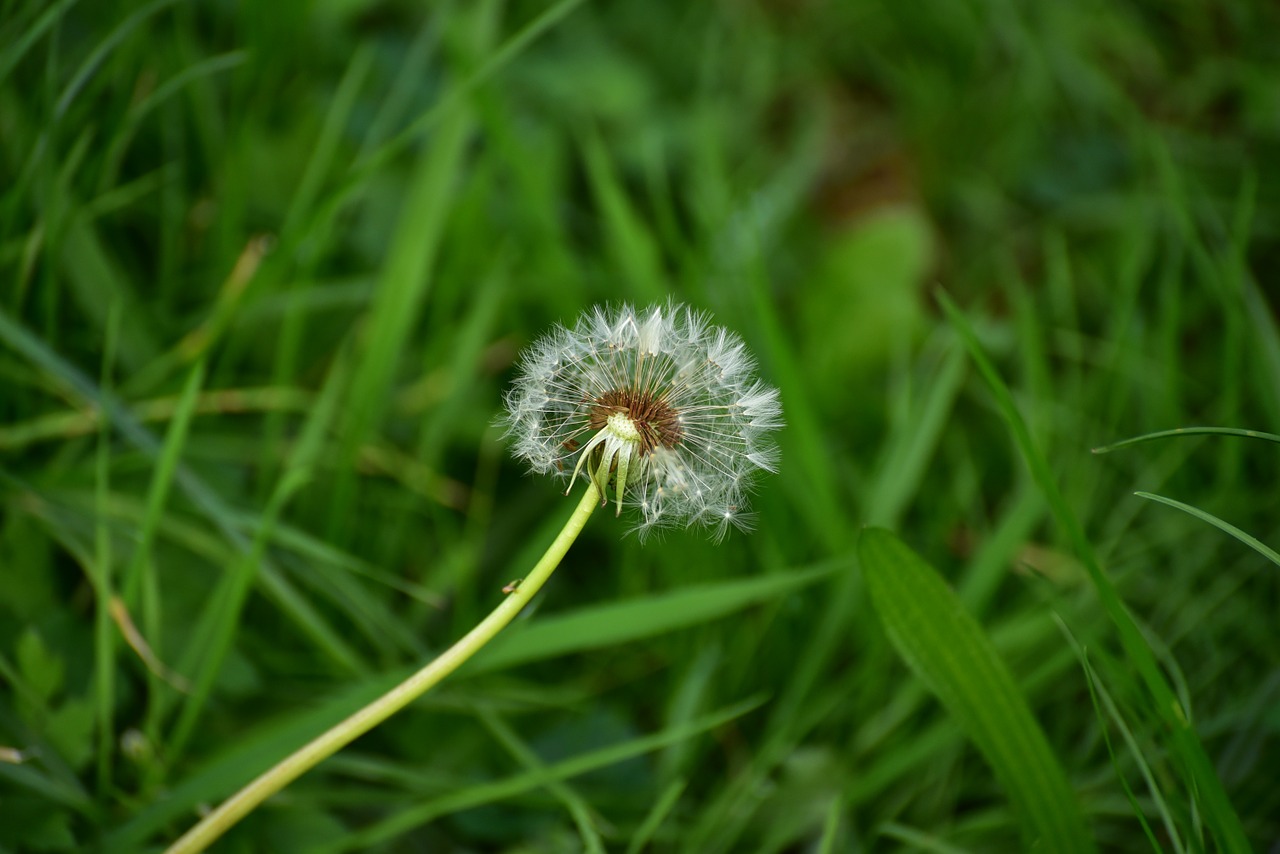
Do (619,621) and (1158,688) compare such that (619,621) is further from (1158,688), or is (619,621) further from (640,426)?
(1158,688)

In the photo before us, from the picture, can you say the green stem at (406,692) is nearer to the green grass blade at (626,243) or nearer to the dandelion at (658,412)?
the dandelion at (658,412)

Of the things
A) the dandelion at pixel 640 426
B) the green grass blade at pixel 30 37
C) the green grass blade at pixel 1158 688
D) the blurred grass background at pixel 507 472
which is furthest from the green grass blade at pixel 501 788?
the green grass blade at pixel 30 37

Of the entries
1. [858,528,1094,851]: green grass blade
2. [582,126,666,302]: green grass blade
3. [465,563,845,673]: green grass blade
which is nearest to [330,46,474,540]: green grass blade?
[582,126,666,302]: green grass blade

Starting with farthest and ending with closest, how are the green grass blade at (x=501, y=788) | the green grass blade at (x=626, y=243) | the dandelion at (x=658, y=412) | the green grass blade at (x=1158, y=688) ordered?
1. the green grass blade at (x=626, y=243)
2. the green grass blade at (x=501, y=788)
3. the green grass blade at (x=1158, y=688)
4. the dandelion at (x=658, y=412)

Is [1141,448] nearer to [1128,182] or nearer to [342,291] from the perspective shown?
[1128,182]

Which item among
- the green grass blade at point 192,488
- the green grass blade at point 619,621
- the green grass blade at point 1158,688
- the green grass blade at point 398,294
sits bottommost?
the green grass blade at point 1158,688

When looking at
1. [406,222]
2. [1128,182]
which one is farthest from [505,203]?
[1128,182]

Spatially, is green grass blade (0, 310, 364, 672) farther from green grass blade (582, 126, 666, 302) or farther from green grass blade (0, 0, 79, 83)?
green grass blade (582, 126, 666, 302)

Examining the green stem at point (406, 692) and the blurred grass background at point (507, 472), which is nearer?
the green stem at point (406, 692)
